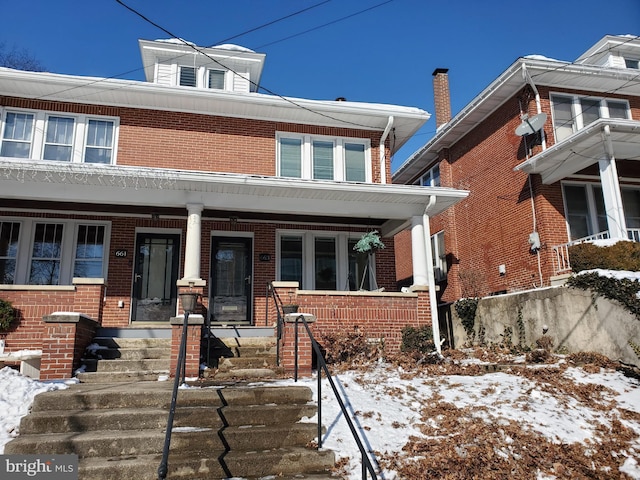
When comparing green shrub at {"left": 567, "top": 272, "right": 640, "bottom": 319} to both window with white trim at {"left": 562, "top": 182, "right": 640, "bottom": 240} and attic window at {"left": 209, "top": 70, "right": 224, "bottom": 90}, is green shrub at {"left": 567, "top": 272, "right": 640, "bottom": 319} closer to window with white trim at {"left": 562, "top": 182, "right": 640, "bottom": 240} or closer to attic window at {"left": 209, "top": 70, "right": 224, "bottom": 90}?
window with white trim at {"left": 562, "top": 182, "right": 640, "bottom": 240}

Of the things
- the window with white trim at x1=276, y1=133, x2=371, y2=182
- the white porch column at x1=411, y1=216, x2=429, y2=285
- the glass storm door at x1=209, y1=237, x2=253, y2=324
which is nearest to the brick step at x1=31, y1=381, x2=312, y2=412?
the white porch column at x1=411, y1=216, x2=429, y2=285

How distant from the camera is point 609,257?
9.59m

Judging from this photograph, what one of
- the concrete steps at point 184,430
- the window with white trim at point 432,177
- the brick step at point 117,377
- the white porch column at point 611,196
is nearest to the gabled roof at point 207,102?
the white porch column at point 611,196

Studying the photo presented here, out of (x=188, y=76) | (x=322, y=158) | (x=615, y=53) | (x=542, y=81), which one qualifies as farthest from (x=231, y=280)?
(x=615, y=53)

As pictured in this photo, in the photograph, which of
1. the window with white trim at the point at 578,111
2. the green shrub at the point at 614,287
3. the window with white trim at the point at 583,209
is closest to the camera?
the green shrub at the point at 614,287

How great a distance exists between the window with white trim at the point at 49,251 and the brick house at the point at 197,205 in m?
0.03

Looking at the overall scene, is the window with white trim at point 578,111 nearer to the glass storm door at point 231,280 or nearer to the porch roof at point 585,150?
the porch roof at point 585,150

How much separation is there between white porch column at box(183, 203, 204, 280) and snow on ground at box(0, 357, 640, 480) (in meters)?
3.11

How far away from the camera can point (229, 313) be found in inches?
446

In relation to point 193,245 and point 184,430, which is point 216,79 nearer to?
point 193,245

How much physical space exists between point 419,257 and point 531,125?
4.78m

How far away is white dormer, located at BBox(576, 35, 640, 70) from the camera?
15.6 metres

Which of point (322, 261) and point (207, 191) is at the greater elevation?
point (207, 191)

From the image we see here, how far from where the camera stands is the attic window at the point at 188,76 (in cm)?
1398
